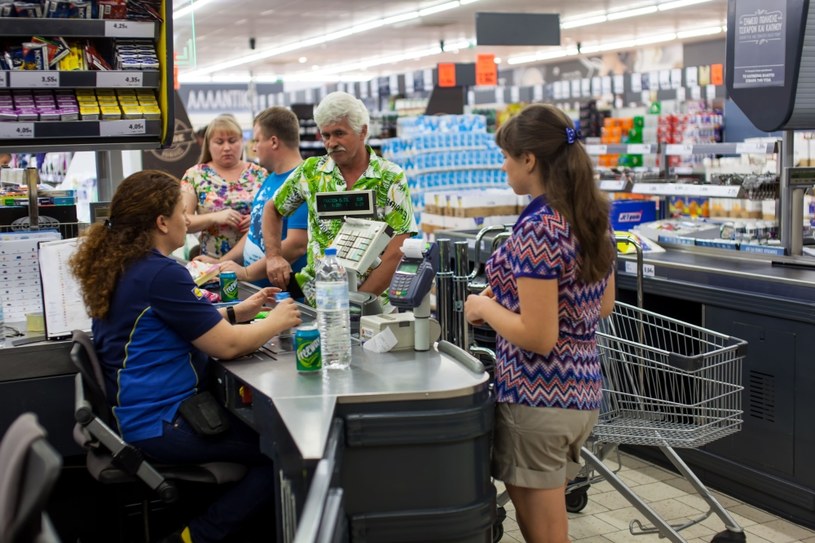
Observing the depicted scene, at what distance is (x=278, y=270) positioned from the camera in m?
4.07

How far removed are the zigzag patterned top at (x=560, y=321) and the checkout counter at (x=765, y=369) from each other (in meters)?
1.17

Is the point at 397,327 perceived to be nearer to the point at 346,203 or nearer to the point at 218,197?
the point at 346,203

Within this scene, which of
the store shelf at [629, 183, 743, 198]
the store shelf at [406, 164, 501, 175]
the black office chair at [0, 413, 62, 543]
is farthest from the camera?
the store shelf at [406, 164, 501, 175]

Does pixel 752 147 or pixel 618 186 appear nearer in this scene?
pixel 618 186

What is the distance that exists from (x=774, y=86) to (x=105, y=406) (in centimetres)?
339

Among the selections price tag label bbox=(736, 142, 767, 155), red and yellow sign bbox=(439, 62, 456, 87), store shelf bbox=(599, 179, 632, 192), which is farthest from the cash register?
red and yellow sign bbox=(439, 62, 456, 87)

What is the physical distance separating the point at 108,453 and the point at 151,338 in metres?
0.39

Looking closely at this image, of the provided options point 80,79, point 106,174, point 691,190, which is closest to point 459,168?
point 691,190

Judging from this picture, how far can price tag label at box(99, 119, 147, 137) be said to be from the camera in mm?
3861

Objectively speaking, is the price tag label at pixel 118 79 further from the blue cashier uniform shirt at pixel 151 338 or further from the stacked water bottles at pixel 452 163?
the stacked water bottles at pixel 452 163

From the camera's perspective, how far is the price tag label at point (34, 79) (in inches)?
143

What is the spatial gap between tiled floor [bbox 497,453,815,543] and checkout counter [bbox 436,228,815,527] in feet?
0.28

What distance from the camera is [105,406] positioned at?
2.90m

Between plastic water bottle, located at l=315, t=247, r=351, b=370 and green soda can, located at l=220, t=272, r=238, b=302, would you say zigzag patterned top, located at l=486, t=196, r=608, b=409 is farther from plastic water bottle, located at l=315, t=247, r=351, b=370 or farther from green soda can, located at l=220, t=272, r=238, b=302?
green soda can, located at l=220, t=272, r=238, b=302
